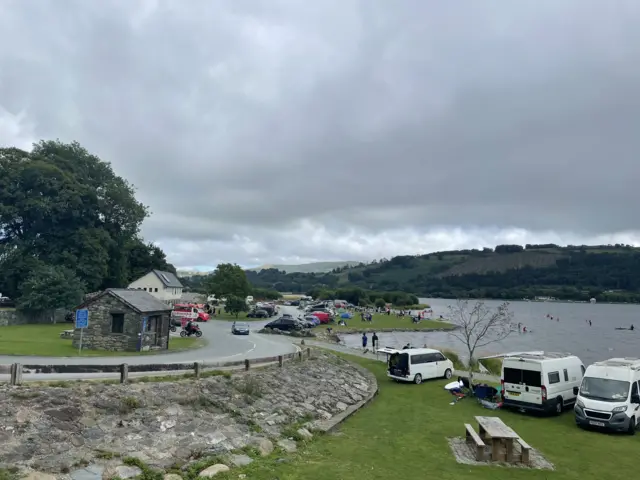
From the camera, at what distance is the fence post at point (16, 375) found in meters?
13.2

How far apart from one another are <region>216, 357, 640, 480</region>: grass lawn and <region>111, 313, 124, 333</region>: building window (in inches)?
696

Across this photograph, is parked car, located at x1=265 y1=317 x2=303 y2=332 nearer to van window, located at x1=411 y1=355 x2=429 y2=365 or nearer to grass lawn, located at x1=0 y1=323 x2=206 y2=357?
grass lawn, located at x1=0 y1=323 x2=206 y2=357

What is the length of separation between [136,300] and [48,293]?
2280 cm

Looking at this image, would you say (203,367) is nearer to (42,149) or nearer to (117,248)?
(117,248)

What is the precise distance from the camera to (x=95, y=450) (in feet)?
38.8

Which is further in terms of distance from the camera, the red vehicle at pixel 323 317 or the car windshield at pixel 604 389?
the red vehicle at pixel 323 317

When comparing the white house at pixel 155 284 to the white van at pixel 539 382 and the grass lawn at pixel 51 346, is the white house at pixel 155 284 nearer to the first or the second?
the grass lawn at pixel 51 346

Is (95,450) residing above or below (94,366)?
below

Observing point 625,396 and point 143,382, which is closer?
point 143,382

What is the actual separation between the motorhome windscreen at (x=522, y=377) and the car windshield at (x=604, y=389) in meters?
1.85

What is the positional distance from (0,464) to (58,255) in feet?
184

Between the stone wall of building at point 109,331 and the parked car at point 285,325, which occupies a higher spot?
the stone wall of building at point 109,331

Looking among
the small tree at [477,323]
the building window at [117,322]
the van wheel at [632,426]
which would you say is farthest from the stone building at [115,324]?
the van wheel at [632,426]

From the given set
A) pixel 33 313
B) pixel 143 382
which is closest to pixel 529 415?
pixel 143 382
